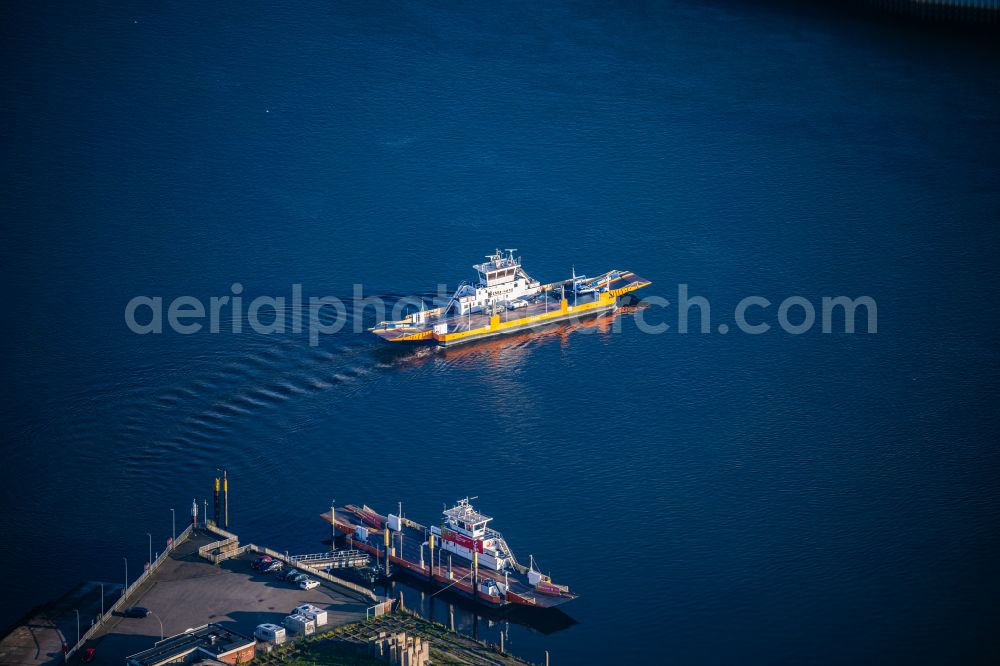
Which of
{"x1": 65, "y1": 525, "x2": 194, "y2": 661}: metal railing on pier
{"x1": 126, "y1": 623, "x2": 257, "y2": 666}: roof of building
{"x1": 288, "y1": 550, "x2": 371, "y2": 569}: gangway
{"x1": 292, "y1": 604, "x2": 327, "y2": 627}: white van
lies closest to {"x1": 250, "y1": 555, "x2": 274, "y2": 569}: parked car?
{"x1": 288, "y1": 550, "x2": 371, "y2": 569}: gangway

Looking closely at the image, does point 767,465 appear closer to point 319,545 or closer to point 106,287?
point 319,545

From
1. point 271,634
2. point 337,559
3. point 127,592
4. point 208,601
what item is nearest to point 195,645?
point 271,634

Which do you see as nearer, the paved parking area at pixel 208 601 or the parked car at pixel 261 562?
the paved parking area at pixel 208 601

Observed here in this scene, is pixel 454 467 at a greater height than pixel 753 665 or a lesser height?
greater

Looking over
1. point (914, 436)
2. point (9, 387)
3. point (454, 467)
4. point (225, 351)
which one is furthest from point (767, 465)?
point (9, 387)

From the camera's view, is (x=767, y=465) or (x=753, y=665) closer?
(x=753, y=665)

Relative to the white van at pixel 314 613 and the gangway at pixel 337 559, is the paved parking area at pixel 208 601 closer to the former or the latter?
the white van at pixel 314 613

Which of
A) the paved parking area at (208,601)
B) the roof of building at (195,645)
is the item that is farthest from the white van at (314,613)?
the roof of building at (195,645)
